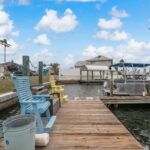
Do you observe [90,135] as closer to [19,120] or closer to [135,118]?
[19,120]

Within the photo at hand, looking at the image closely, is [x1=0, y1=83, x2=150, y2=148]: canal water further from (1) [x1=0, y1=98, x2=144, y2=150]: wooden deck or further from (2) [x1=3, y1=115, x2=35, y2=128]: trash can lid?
(2) [x1=3, y1=115, x2=35, y2=128]: trash can lid

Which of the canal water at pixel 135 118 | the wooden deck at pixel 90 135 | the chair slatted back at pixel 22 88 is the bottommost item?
the canal water at pixel 135 118

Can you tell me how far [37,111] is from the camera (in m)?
3.02

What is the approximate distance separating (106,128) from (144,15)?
9868 millimetres

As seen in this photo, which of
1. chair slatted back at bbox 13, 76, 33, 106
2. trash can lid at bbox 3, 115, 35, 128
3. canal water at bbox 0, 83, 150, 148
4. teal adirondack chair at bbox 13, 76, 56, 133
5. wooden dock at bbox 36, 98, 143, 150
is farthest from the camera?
canal water at bbox 0, 83, 150, 148

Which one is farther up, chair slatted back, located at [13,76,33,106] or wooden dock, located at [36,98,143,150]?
chair slatted back, located at [13,76,33,106]

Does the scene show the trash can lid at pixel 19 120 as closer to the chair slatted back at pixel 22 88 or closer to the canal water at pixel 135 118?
the chair slatted back at pixel 22 88

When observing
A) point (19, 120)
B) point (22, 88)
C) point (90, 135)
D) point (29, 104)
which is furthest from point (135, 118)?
point (19, 120)

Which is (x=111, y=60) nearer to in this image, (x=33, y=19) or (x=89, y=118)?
(x=33, y=19)

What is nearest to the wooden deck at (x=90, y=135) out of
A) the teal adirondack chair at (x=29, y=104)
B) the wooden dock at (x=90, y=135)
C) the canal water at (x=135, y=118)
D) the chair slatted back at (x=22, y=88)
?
the wooden dock at (x=90, y=135)

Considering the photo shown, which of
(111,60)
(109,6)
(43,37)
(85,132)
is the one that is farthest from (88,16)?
(111,60)

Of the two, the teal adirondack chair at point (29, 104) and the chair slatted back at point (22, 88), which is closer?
the teal adirondack chair at point (29, 104)

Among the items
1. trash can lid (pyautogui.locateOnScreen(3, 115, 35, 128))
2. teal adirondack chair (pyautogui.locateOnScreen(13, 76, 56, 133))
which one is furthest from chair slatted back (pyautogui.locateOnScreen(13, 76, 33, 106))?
trash can lid (pyautogui.locateOnScreen(3, 115, 35, 128))

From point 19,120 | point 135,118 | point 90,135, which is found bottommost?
point 135,118
